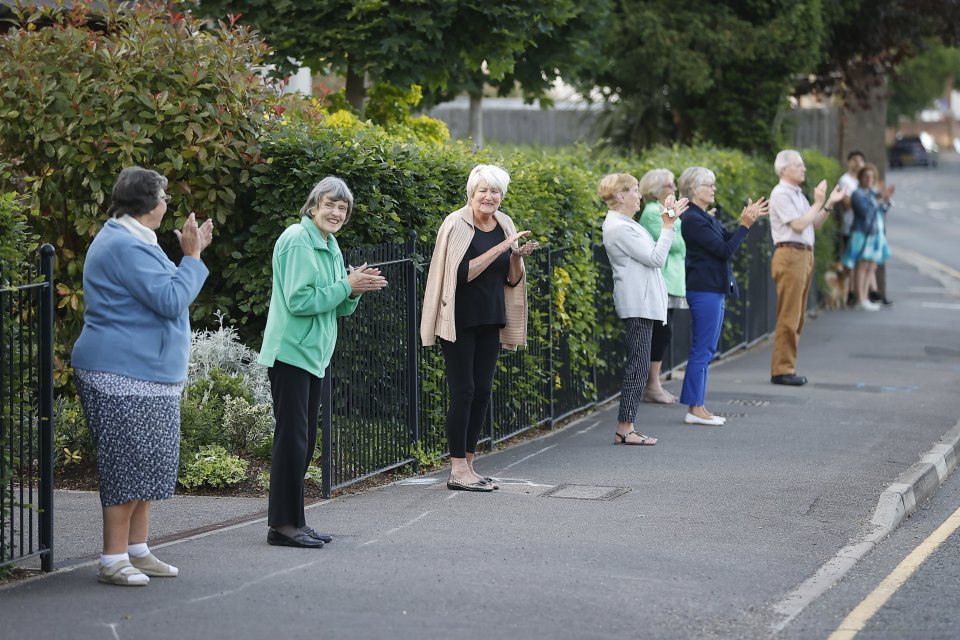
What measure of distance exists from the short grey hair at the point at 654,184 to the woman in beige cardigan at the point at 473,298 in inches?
121

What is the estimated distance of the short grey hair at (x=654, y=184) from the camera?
11.6 metres

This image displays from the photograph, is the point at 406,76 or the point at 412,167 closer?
the point at 412,167

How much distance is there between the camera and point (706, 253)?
1148cm

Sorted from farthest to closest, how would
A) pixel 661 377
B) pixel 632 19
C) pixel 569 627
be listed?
pixel 632 19
pixel 661 377
pixel 569 627

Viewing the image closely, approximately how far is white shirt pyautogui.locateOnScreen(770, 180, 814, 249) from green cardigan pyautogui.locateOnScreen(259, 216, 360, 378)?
22.6 feet

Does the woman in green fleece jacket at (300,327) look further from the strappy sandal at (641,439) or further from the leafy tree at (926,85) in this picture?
the leafy tree at (926,85)

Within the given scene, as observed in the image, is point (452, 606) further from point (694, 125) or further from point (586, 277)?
point (694, 125)

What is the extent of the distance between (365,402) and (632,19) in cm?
1363

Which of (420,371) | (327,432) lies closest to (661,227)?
(420,371)

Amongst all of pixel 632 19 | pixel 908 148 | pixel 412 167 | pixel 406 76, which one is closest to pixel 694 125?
pixel 632 19

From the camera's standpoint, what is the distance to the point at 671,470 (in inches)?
381

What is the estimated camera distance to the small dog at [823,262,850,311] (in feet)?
73.1

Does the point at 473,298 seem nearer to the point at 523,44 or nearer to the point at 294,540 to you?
the point at 294,540

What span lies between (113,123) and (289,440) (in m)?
3.44
